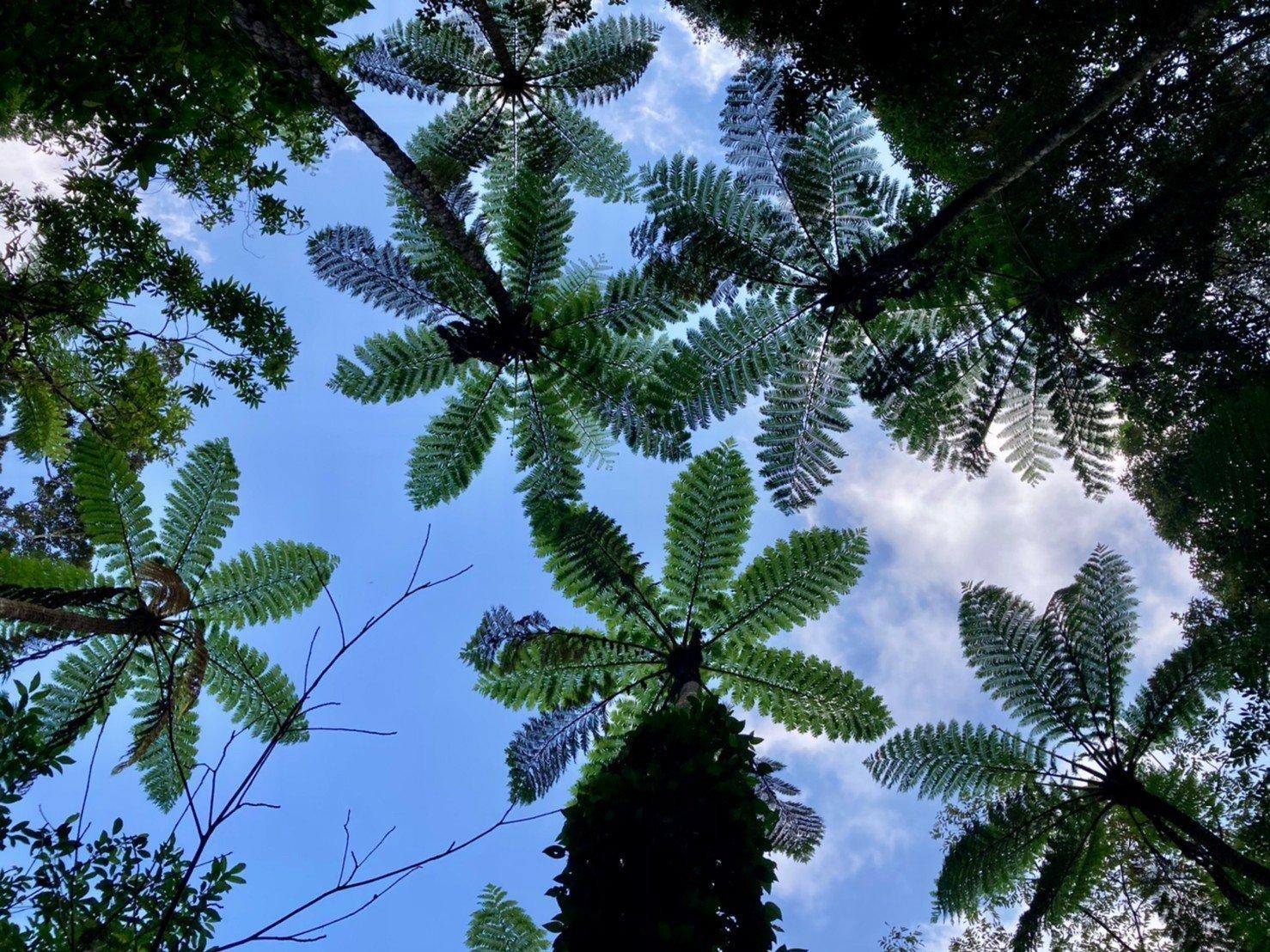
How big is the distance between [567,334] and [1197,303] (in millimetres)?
3976

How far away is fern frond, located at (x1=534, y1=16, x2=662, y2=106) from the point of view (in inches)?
229

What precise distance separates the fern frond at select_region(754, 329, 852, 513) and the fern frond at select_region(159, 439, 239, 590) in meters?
3.76

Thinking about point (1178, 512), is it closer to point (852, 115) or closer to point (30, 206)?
point (852, 115)

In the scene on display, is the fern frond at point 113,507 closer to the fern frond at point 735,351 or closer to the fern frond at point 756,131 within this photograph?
the fern frond at point 735,351

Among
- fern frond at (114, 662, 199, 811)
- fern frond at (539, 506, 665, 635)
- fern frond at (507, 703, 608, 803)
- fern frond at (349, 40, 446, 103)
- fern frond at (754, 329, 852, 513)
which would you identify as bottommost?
fern frond at (114, 662, 199, 811)

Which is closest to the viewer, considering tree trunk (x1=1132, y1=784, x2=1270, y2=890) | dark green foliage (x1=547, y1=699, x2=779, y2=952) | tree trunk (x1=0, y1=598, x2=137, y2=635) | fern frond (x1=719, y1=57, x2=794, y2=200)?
dark green foliage (x1=547, y1=699, x2=779, y2=952)

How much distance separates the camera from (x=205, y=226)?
202 inches

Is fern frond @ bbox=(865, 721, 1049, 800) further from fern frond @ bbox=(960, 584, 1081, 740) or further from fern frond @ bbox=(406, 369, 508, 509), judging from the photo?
fern frond @ bbox=(406, 369, 508, 509)

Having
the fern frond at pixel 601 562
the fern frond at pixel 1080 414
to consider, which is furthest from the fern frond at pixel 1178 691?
the fern frond at pixel 601 562

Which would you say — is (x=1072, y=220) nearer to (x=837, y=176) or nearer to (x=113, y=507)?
(x=837, y=176)

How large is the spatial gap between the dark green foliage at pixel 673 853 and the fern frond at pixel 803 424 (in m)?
2.08

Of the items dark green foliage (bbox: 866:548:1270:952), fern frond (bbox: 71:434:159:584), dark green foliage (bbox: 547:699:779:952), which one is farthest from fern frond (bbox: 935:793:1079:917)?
fern frond (bbox: 71:434:159:584)

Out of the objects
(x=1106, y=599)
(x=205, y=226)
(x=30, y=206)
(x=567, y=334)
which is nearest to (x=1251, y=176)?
(x=1106, y=599)

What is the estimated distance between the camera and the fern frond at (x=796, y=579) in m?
4.73
